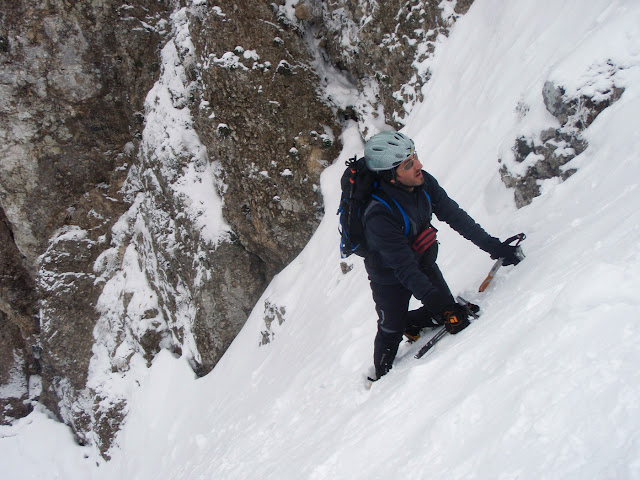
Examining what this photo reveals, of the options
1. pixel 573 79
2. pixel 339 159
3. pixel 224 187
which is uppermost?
pixel 573 79

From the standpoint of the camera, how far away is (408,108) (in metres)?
9.76

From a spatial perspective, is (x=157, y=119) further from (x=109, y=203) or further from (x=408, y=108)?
(x=408, y=108)

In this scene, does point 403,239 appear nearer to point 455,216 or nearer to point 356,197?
point 356,197

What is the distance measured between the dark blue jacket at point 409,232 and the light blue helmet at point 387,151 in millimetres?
175

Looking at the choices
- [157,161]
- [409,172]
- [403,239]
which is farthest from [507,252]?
[157,161]

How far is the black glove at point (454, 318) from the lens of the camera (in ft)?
11.7

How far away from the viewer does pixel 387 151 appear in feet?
11.7

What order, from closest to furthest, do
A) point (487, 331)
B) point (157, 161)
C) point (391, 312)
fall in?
point (487, 331)
point (391, 312)
point (157, 161)

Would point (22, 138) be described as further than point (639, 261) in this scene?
Yes

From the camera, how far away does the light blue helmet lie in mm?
3570

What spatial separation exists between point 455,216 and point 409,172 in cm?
70

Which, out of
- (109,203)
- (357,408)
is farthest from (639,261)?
(109,203)

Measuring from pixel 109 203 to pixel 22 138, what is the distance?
3.41 m

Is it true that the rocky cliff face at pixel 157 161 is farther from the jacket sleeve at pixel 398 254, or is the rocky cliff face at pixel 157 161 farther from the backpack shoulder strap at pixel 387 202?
the jacket sleeve at pixel 398 254
